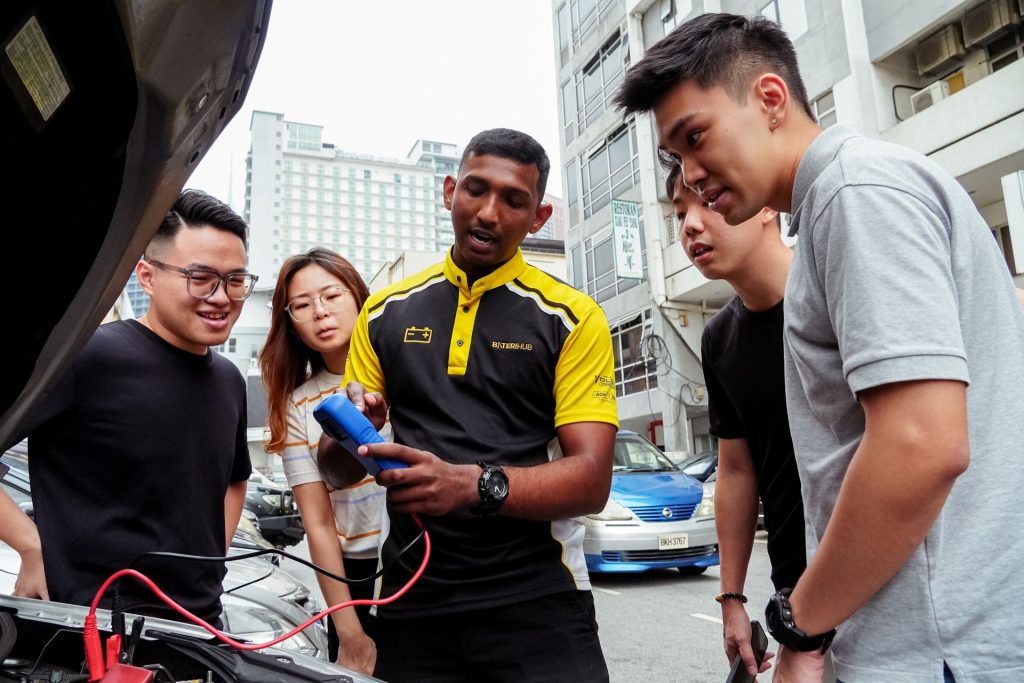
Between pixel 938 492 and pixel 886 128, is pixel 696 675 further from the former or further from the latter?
pixel 886 128

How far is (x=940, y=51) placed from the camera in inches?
457

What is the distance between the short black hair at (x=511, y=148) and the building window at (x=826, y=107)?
1258cm

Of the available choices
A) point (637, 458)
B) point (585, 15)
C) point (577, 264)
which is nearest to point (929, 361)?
point (637, 458)

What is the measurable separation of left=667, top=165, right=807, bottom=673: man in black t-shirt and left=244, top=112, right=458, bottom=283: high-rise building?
290 feet

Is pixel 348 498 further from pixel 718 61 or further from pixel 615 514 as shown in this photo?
pixel 615 514

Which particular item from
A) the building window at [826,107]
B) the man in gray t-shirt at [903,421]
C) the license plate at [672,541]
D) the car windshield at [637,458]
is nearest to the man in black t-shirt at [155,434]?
the man in gray t-shirt at [903,421]

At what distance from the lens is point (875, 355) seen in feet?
3.23

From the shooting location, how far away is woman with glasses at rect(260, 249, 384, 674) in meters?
2.30

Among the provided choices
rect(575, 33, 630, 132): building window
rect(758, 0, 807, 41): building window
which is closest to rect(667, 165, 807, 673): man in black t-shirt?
rect(758, 0, 807, 41): building window

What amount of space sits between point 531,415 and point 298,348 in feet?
4.12

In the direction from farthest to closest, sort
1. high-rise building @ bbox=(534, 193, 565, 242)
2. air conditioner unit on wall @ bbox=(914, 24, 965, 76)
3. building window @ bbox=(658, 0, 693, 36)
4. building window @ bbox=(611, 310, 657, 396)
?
high-rise building @ bbox=(534, 193, 565, 242)
building window @ bbox=(611, 310, 657, 396)
building window @ bbox=(658, 0, 693, 36)
air conditioner unit on wall @ bbox=(914, 24, 965, 76)

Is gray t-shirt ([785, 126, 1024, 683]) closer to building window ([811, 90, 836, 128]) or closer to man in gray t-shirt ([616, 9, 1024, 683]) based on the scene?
man in gray t-shirt ([616, 9, 1024, 683])

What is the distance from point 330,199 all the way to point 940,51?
9184cm

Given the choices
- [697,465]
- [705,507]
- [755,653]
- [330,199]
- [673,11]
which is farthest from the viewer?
[330,199]
